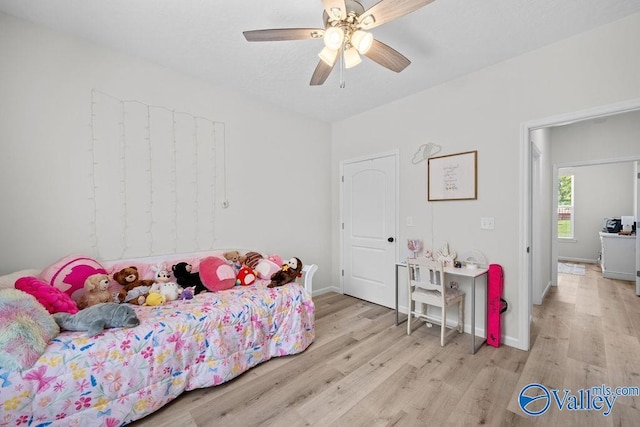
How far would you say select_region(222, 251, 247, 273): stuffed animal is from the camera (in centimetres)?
274

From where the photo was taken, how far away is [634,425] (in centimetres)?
151

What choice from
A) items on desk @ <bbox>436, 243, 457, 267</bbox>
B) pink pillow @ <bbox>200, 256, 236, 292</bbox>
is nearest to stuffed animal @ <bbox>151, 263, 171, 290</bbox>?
pink pillow @ <bbox>200, 256, 236, 292</bbox>

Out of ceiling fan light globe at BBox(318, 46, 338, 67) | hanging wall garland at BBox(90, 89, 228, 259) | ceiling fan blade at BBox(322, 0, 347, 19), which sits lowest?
hanging wall garland at BBox(90, 89, 228, 259)

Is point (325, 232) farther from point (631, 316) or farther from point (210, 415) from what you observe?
point (631, 316)

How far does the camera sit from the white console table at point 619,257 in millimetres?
4605

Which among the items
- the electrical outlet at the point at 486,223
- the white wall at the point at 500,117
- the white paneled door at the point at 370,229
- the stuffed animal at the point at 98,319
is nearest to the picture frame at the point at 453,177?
the white wall at the point at 500,117

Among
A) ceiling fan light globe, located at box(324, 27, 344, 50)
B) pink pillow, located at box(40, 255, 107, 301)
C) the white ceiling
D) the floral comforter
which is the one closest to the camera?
the floral comforter

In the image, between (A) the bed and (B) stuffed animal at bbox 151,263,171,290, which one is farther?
(B) stuffed animal at bbox 151,263,171,290

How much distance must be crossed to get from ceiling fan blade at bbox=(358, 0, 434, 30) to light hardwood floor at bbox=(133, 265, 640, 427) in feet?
7.61

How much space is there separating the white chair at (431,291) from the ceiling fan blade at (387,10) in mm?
1931

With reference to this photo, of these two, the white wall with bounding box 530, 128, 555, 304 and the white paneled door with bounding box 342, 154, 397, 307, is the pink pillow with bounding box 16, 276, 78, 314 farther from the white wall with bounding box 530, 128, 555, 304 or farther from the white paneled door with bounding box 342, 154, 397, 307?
the white wall with bounding box 530, 128, 555, 304

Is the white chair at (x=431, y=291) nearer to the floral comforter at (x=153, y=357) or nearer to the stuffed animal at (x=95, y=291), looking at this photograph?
the floral comforter at (x=153, y=357)

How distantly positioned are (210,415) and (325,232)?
2.67 m

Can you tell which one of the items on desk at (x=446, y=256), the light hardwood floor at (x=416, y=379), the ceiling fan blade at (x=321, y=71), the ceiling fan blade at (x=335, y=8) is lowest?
the light hardwood floor at (x=416, y=379)
